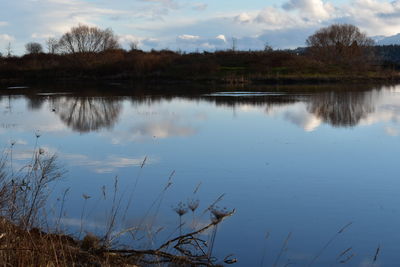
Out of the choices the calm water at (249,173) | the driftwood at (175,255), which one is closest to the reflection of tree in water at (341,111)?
the calm water at (249,173)

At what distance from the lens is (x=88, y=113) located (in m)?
16.5

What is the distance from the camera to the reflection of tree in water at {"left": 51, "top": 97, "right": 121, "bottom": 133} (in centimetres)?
1354

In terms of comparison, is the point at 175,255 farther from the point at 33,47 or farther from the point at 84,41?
the point at 33,47

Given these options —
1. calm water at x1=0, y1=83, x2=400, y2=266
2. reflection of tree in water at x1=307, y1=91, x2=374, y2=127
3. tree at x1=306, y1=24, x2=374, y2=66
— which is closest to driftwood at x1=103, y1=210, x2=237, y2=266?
calm water at x1=0, y1=83, x2=400, y2=266

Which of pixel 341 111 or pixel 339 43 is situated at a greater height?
pixel 339 43

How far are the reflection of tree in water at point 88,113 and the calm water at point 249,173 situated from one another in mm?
72

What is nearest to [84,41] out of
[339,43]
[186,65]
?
[186,65]

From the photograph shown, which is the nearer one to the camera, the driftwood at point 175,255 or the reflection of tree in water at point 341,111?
the driftwood at point 175,255

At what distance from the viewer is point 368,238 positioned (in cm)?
487

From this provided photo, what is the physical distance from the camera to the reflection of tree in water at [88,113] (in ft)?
44.4

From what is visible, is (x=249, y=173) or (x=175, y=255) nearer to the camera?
(x=175, y=255)

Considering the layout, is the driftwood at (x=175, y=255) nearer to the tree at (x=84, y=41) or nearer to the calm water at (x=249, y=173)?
the calm water at (x=249, y=173)

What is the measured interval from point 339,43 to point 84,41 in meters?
28.8

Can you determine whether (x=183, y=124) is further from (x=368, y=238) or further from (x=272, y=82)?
(x=272, y=82)
